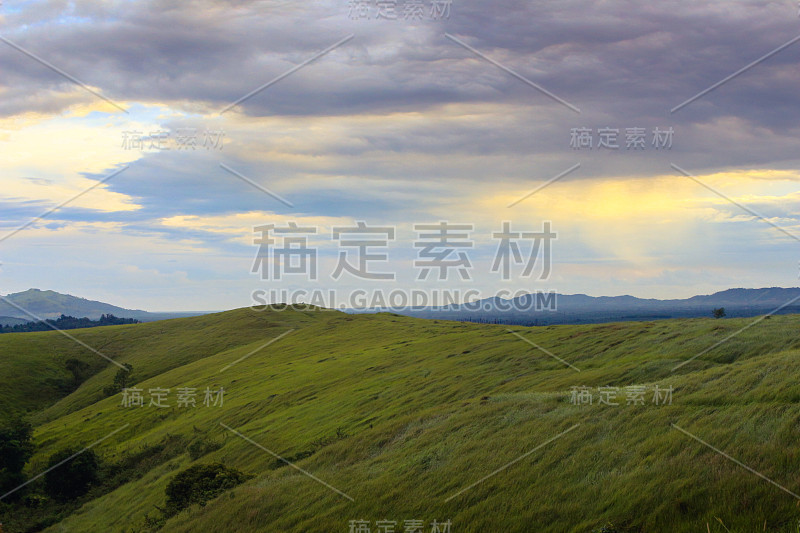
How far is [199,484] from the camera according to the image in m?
26.3

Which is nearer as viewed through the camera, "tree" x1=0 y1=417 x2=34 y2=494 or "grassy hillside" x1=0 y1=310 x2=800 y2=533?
"grassy hillside" x1=0 y1=310 x2=800 y2=533

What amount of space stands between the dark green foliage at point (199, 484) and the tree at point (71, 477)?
926 inches

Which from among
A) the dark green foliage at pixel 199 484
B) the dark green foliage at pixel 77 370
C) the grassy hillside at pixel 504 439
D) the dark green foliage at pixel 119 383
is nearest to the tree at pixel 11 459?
the grassy hillside at pixel 504 439

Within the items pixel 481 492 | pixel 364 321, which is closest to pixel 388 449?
pixel 481 492

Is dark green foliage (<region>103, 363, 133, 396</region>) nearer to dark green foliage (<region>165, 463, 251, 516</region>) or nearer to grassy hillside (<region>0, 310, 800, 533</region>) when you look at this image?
grassy hillside (<region>0, 310, 800, 533</region>)

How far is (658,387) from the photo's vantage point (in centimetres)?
2220

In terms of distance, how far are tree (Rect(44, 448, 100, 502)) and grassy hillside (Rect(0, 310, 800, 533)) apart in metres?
5.03

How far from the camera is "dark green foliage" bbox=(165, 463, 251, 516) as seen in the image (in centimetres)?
2561

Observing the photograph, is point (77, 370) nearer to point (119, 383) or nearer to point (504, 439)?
point (119, 383)

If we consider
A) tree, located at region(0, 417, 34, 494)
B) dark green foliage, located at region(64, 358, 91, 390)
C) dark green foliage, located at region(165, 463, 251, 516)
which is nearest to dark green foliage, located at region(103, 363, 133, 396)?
dark green foliage, located at region(64, 358, 91, 390)

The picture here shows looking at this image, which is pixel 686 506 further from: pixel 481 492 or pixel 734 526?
pixel 481 492

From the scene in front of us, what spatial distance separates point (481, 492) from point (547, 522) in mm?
3013

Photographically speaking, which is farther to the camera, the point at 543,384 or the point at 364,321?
the point at 364,321

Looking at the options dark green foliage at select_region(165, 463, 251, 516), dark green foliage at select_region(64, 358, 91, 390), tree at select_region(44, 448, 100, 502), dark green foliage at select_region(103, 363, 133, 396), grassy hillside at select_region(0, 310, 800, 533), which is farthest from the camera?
dark green foliage at select_region(64, 358, 91, 390)
